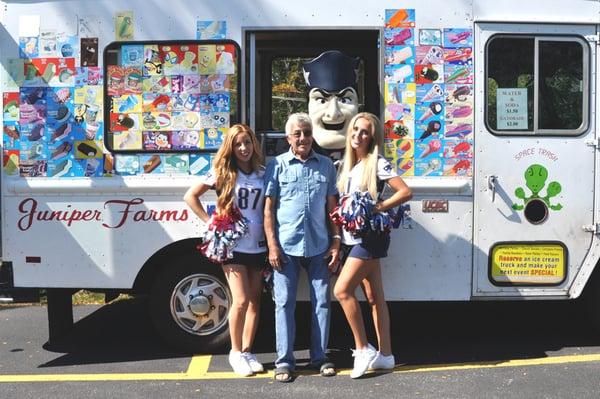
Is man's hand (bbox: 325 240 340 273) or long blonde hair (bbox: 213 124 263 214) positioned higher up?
long blonde hair (bbox: 213 124 263 214)

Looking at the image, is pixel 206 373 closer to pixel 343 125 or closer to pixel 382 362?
pixel 382 362

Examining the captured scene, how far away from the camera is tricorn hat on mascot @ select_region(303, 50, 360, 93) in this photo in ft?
16.9

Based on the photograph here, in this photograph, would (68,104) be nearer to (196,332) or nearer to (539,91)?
(196,332)

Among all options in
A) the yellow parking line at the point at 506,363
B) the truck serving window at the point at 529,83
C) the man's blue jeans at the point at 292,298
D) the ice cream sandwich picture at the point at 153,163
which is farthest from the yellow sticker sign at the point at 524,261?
the ice cream sandwich picture at the point at 153,163

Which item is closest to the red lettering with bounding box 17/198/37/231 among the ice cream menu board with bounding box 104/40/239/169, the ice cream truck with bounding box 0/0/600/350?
the ice cream truck with bounding box 0/0/600/350

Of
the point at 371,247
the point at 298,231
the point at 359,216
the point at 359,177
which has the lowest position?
the point at 371,247

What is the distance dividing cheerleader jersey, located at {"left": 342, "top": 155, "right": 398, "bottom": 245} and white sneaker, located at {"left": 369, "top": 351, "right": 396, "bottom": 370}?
0.84m

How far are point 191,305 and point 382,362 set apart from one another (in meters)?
1.45

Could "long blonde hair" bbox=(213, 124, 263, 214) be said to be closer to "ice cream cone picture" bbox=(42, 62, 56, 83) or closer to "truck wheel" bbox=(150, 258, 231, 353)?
"truck wheel" bbox=(150, 258, 231, 353)

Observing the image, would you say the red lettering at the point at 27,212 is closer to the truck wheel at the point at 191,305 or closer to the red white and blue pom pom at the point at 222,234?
the truck wheel at the point at 191,305

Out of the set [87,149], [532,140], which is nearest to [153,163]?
[87,149]

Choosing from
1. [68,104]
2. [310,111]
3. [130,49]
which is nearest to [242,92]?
[310,111]

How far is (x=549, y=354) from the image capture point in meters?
5.40

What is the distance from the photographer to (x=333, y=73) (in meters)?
5.14
